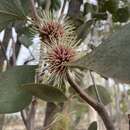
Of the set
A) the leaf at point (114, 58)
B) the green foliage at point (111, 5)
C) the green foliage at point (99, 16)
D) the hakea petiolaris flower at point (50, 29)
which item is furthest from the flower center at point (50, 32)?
the green foliage at point (111, 5)

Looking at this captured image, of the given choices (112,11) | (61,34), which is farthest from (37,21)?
(112,11)

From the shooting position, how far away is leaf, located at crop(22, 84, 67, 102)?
1.76 ft

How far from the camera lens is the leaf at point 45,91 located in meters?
0.54

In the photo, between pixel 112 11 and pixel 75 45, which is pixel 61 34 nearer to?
pixel 75 45

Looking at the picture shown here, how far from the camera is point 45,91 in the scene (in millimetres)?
563

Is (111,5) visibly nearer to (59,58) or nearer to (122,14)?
(122,14)

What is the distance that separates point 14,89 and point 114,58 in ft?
0.71

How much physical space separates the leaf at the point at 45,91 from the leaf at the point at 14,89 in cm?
4

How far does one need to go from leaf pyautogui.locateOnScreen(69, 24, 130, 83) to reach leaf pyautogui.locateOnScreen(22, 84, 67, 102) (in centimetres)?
9

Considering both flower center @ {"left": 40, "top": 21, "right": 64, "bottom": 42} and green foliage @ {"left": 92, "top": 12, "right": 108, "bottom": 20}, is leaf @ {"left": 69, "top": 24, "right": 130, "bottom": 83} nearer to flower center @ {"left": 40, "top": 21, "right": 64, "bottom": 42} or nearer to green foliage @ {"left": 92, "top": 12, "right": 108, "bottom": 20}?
flower center @ {"left": 40, "top": 21, "right": 64, "bottom": 42}

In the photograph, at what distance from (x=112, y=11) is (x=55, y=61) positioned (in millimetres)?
544

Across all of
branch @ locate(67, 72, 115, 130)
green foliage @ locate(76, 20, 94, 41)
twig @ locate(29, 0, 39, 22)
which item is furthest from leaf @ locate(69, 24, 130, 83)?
green foliage @ locate(76, 20, 94, 41)

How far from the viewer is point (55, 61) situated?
56 cm

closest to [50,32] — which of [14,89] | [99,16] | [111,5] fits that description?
[14,89]
